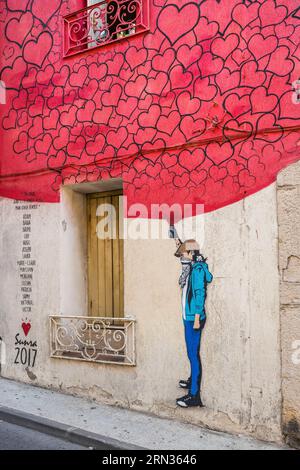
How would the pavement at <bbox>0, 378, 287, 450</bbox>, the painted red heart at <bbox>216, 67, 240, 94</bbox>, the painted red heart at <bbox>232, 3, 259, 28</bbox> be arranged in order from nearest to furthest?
the pavement at <bbox>0, 378, 287, 450</bbox> → the painted red heart at <bbox>232, 3, 259, 28</bbox> → the painted red heart at <bbox>216, 67, 240, 94</bbox>

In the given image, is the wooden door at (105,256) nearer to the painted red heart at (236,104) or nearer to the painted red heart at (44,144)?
the painted red heart at (44,144)

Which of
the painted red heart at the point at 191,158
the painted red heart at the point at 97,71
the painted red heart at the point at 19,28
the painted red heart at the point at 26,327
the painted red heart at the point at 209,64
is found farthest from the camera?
the painted red heart at the point at 19,28

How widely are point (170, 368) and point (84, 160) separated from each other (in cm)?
289

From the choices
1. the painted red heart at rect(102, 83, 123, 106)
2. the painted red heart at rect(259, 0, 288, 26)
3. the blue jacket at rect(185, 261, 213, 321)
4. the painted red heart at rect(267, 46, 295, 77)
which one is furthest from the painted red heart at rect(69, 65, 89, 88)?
the blue jacket at rect(185, 261, 213, 321)

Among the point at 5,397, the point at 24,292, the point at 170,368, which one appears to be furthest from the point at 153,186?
the point at 5,397

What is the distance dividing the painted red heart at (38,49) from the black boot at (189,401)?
490 cm

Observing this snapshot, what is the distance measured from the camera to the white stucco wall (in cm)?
514

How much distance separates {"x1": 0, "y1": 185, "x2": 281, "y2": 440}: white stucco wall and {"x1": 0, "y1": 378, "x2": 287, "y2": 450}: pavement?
5.6 inches

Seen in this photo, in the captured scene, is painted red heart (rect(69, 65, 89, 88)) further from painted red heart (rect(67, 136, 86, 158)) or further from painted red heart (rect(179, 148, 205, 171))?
painted red heart (rect(179, 148, 205, 171))

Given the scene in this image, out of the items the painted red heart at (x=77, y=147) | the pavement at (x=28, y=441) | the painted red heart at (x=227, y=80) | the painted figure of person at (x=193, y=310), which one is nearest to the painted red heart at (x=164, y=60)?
the painted red heart at (x=227, y=80)

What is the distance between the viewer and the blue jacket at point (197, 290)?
557 cm

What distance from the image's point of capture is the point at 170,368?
5801 mm

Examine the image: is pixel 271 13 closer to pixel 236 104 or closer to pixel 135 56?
pixel 236 104
